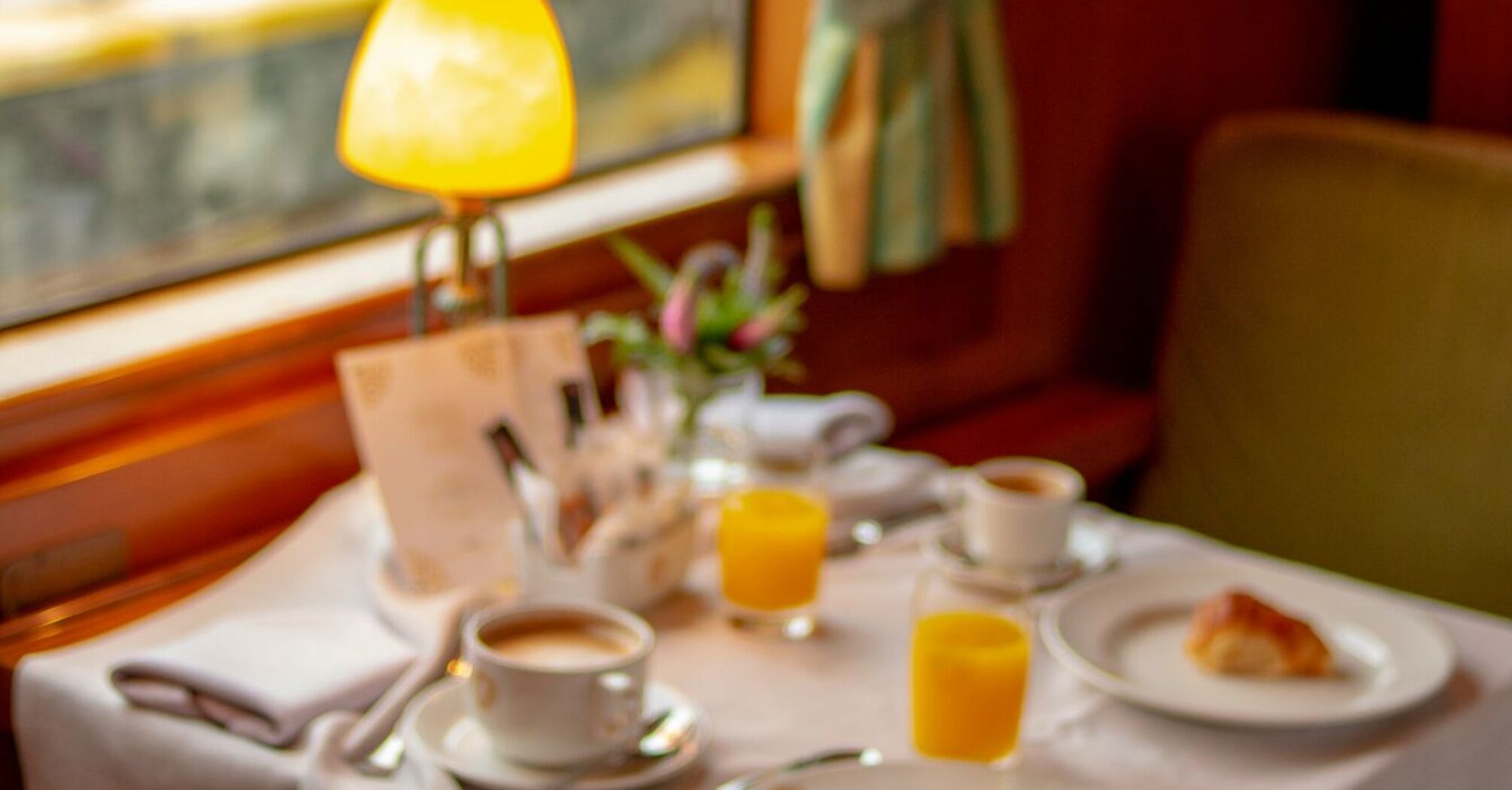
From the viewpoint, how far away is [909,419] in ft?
9.13

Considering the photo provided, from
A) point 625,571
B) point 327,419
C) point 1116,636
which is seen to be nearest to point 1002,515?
point 1116,636

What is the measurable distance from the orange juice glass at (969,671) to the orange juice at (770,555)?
0.56ft

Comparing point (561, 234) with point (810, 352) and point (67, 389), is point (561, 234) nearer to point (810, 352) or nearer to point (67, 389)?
point (810, 352)

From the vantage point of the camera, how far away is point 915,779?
1.20 metres

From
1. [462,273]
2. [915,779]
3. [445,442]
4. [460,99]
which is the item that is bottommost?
[915,779]

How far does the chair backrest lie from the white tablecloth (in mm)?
985

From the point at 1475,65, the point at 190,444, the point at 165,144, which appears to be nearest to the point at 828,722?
the point at 190,444

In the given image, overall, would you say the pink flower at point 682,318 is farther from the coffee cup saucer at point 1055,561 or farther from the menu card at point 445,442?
the coffee cup saucer at point 1055,561

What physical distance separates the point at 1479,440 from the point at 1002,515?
1.20 m

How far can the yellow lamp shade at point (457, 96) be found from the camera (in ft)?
4.65

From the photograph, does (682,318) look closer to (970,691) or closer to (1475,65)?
(970,691)

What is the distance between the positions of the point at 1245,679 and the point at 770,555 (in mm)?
398

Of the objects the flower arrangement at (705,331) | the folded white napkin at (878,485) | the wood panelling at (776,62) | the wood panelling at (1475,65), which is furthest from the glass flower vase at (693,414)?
the wood panelling at (1475,65)

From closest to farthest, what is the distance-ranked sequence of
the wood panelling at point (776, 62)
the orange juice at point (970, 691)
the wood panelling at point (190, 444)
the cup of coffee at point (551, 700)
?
the cup of coffee at point (551, 700)
the orange juice at point (970, 691)
the wood panelling at point (190, 444)
the wood panelling at point (776, 62)
